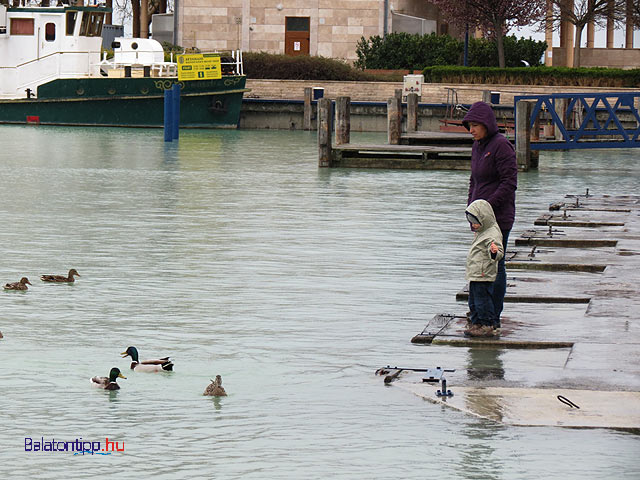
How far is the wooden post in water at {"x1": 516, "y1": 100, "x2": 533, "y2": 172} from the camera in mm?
28500

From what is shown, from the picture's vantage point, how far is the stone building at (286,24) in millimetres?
60250

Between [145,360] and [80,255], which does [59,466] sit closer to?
[145,360]

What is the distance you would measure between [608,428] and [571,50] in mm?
64883

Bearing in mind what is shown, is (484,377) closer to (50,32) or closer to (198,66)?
(198,66)

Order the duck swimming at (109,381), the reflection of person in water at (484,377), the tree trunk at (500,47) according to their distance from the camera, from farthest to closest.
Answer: the tree trunk at (500,47) < the duck swimming at (109,381) < the reflection of person in water at (484,377)

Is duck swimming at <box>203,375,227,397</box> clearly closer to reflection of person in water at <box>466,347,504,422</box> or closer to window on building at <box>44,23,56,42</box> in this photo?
reflection of person in water at <box>466,347,504,422</box>

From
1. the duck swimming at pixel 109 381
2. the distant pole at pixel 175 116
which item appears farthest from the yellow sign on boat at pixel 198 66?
the duck swimming at pixel 109 381

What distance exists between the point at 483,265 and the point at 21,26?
4046 cm

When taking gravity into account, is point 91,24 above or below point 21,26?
above

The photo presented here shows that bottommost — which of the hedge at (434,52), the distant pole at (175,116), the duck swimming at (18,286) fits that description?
the duck swimming at (18,286)

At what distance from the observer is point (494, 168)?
9781 mm

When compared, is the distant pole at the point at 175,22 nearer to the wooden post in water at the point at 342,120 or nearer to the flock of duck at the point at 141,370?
the wooden post in water at the point at 342,120

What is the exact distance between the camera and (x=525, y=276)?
12.5 metres

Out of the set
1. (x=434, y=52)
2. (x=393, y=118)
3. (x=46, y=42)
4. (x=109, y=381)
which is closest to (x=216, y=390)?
(x=109, y=381)
